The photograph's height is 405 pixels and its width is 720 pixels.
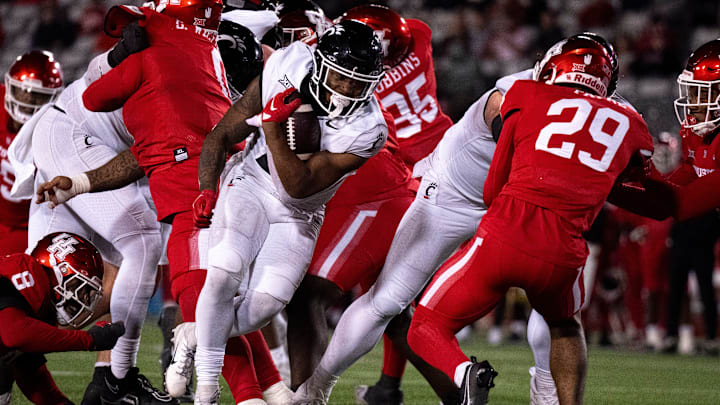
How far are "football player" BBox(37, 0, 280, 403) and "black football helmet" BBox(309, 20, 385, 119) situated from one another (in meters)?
0.77

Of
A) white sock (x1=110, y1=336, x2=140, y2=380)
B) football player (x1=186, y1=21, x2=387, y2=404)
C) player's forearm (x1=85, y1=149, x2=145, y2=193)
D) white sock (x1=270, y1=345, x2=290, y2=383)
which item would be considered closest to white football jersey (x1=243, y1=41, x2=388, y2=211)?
football player (x1=186, y1=21, x2=387, y2=404)

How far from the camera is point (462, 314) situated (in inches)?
144

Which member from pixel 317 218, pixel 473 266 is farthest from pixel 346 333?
pixel 473 266

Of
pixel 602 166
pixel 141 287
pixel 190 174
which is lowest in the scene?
pixel 141 287

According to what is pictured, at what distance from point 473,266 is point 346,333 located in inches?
34.8

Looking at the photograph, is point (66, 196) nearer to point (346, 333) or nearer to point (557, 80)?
point (346, 333)

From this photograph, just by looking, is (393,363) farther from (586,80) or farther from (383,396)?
(586,80)

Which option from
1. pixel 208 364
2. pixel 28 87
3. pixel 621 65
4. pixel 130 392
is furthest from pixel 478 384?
pixel 621 65

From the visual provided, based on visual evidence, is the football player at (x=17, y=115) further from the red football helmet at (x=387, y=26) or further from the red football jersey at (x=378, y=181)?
the red football jersey at (x=378, y=181)

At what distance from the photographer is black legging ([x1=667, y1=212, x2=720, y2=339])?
32.0 ft

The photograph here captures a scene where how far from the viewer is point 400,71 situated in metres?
5.76

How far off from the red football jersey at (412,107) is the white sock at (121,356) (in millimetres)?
1995

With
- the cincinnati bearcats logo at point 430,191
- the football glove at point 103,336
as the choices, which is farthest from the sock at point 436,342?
the football glove at point 103,336

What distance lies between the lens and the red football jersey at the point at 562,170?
3.56 m
